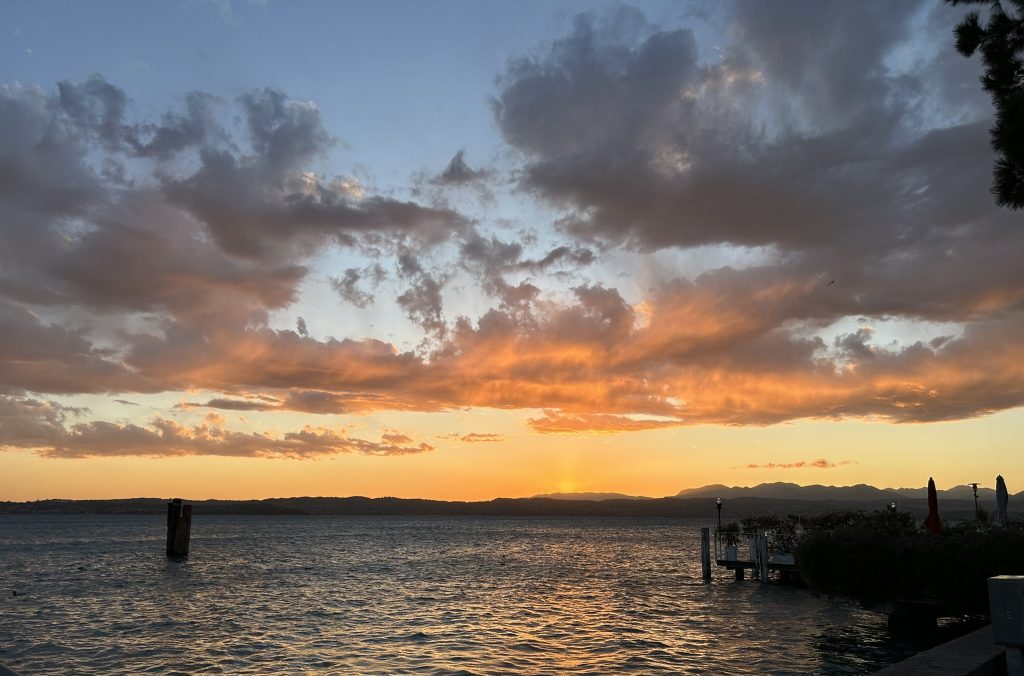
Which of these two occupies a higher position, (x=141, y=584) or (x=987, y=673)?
(x=987, y=673)

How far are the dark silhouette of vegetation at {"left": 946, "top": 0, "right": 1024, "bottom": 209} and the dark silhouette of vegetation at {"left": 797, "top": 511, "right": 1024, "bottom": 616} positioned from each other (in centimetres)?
1328

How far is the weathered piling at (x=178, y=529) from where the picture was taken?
69.4 metres

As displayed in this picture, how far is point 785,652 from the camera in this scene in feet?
76.9

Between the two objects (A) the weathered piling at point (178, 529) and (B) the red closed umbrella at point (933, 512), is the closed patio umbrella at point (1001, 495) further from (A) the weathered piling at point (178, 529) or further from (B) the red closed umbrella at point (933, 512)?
(A) the weathered piling at point (178, 529)

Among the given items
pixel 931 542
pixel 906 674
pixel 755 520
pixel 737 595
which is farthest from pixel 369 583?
pixel 906 674

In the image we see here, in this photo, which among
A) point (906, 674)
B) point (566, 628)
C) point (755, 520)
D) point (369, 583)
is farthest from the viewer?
point (755, 520)

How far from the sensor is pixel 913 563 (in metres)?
22.5

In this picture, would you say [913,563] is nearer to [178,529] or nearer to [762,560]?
[762,560]

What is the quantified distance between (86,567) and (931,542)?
6196 cm

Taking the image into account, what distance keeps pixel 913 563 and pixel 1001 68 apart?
51.1 ft

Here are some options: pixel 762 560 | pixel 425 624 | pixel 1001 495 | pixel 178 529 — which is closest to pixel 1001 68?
pixel 1001 495

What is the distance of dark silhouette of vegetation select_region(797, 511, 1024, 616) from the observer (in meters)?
20.8

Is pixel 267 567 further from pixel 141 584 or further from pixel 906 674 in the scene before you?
pixel 906 674

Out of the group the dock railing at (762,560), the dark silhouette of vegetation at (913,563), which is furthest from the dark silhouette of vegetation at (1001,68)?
the dock railing at (762,560)
